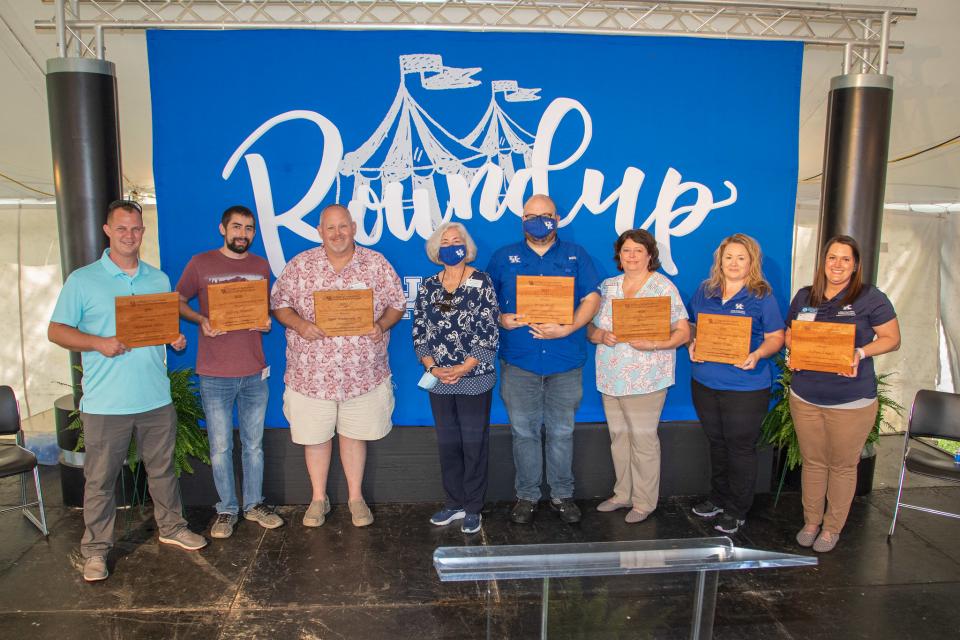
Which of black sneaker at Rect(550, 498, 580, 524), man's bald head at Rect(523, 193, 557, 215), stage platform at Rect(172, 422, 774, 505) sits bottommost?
black sneaker at Rect(550, 498, 580, 524)

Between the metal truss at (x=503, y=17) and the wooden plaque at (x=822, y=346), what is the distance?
194cm

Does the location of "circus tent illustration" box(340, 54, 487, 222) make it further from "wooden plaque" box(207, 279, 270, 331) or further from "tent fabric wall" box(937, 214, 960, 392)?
"tent fabric wall" box(937, 214, 960, 392)

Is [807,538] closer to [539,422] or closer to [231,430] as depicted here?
[539,422]

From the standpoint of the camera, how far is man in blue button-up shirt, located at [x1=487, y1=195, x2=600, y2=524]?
3.56m

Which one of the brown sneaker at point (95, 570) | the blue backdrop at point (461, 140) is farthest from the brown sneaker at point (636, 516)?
the brown sneaker at point (95, 570)

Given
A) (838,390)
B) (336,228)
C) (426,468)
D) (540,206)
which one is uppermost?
(540,206)

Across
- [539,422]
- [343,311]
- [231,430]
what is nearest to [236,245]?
[343,311]

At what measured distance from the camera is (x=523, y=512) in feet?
12.5

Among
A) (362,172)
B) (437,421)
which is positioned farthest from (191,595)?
(362,172)

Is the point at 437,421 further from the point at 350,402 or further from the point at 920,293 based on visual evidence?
the point at 920,293

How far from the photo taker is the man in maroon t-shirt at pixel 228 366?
352 cm

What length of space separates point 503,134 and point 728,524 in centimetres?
271

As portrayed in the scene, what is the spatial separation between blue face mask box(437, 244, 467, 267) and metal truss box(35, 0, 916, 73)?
4.76 ft

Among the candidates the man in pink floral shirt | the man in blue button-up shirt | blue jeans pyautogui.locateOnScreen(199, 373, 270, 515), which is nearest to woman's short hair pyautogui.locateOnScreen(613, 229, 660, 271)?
the man in blue button-up shirt
